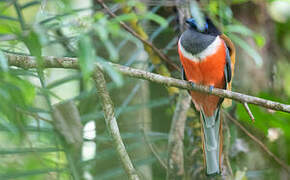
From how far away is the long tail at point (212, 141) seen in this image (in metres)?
2.86

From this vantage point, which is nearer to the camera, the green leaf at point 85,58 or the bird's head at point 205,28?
the green leaf at point 85,58

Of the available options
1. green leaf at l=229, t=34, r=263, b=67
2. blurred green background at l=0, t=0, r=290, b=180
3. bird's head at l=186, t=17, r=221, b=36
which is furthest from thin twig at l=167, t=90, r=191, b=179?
green leaf at l=229, t=34, r=263, b=67

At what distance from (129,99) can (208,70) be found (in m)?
0.80

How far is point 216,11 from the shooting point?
333 centimetres

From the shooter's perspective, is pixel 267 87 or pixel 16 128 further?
pixel 267 87

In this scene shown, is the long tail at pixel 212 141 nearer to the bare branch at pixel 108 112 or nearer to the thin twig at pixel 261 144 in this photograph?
the thin twig at pixel 261 144

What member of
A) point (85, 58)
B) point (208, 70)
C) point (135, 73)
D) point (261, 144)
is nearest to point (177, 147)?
point (208, 70)

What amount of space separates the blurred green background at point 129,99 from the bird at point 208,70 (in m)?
0.18

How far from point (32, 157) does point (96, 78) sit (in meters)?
0.51

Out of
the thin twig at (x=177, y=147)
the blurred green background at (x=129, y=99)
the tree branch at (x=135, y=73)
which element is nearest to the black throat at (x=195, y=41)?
the blurred green background at (x=129, y=99)

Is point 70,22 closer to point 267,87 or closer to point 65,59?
point 65,59

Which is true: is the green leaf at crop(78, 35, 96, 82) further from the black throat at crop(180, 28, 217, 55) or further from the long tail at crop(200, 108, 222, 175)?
the long tail at crop(200, 108, 222, 175)

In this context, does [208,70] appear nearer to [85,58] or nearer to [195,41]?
[195,41]

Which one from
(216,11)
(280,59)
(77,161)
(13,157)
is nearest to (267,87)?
(280,59)
